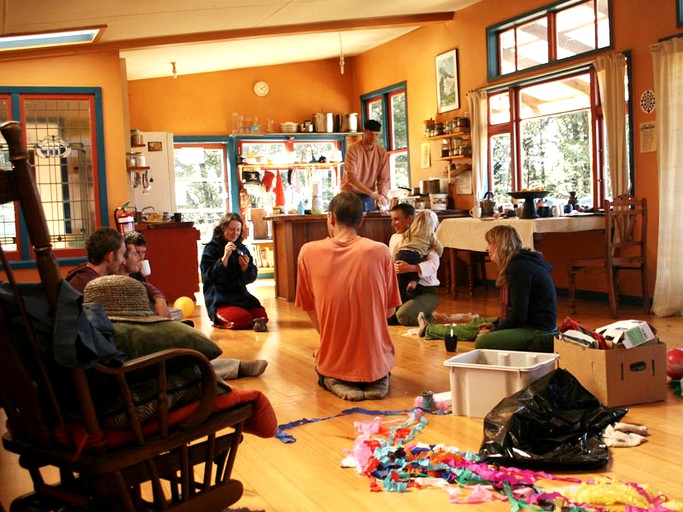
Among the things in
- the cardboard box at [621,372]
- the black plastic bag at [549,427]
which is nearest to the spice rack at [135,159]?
the cardboard box at [621,372]

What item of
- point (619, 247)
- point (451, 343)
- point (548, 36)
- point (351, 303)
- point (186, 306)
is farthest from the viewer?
point (548, 36)

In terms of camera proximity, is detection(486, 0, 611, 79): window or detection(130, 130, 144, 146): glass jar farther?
detection(130, 130, 144, 146): glass jar

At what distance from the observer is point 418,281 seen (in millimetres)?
6906

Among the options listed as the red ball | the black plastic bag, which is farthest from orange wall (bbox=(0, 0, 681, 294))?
the black plastic bag

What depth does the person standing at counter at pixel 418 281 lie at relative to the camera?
6785mm

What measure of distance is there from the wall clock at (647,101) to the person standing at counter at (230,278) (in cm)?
389

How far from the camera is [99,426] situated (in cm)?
207

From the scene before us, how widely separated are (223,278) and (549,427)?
14.1ft

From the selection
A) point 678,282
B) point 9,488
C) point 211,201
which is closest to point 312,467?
point 9,488

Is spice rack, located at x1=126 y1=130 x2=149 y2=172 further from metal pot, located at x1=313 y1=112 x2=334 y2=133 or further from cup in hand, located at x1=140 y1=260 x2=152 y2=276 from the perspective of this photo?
cup in hand, located at x1=140 y1=260 x2=152 y2=276

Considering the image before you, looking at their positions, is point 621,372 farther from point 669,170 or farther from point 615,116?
point 615,116

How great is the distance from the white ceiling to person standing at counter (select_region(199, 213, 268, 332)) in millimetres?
2111

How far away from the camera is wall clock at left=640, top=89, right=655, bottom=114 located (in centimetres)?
720

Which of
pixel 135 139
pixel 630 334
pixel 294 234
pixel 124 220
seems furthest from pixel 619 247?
pixel 135 139
